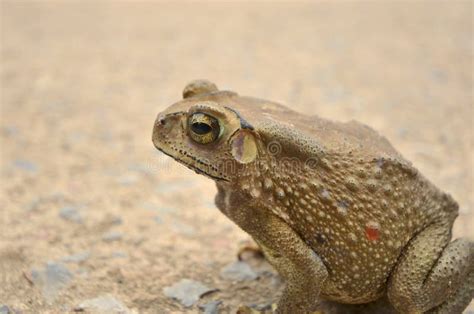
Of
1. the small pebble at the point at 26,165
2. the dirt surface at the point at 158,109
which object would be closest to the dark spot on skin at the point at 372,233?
the dirt surface at the point at 158,109

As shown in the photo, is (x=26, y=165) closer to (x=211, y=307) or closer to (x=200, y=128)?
(x=211, y=307)

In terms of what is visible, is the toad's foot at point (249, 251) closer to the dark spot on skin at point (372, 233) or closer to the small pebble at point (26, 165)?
the dark spot on skin at point (372, 233)

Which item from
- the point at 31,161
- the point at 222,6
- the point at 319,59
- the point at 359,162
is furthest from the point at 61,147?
the point at 222,6

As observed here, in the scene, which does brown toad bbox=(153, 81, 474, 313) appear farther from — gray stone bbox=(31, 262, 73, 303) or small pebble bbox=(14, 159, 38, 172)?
small pebble bbox=(14, 159, 38, 172)

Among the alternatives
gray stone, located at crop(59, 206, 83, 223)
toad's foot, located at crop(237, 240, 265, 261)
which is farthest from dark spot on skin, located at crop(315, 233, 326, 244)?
gray stone, located at crop(59, 206, 83, 223)

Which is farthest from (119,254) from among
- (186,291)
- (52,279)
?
(186,291)

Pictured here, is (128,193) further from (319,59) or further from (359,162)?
(319,59)
